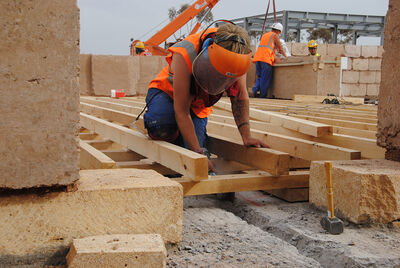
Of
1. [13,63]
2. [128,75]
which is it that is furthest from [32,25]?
[128,75]

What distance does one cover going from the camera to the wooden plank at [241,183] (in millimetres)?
2533

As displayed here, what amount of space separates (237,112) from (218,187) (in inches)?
34.3

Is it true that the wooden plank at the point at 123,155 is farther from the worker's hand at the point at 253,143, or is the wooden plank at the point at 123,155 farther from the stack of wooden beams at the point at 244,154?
the worker's hand at the point at 253,143

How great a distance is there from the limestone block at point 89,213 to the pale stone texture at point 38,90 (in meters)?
0.09

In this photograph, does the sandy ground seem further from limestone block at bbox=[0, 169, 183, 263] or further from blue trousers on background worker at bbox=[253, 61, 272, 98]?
blue trousers on background worker at bbox=[253, 61, 272, 98]

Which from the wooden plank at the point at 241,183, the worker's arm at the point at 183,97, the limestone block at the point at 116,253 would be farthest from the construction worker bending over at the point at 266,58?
the limestone block at the point at 116,253

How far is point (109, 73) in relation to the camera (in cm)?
998

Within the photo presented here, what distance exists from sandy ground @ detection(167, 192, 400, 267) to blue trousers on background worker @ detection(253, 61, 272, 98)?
8.04m

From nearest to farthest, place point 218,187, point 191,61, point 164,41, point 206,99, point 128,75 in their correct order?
point 218,187, point 191,61, point 206,99, point 128,75, point 164,41

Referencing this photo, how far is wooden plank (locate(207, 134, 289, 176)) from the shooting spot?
2736 millimetres

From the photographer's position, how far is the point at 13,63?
1.50 metres

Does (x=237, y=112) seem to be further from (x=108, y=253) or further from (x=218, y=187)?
(x=108, y=253)

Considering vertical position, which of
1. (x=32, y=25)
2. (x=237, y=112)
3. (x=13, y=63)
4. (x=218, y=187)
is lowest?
(x=218, y=187)

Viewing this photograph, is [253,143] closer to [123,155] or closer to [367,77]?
[123,155]
